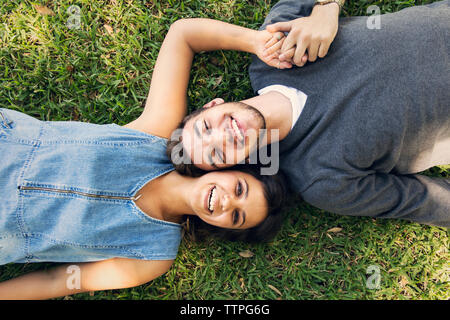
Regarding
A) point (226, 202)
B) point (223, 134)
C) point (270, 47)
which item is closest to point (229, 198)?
point (226, 202)

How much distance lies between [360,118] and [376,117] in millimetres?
110

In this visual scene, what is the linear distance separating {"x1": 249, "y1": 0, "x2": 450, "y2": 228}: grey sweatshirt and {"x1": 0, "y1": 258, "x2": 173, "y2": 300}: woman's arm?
1.54 meters

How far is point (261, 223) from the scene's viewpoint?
259 cm

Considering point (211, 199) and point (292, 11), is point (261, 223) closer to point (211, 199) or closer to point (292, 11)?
point (211, 199)

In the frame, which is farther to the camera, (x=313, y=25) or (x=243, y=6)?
(x=243, y=6)

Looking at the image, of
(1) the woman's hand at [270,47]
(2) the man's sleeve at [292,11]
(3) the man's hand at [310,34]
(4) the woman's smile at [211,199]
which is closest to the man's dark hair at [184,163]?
(4) the woman's smile at [211,199]

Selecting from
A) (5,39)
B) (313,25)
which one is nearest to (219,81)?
(313,25)

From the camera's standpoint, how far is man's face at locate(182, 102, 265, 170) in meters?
2.18

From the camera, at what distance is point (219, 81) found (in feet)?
9.89

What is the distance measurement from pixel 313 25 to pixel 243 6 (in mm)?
905

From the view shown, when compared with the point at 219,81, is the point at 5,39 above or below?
Answer: above
